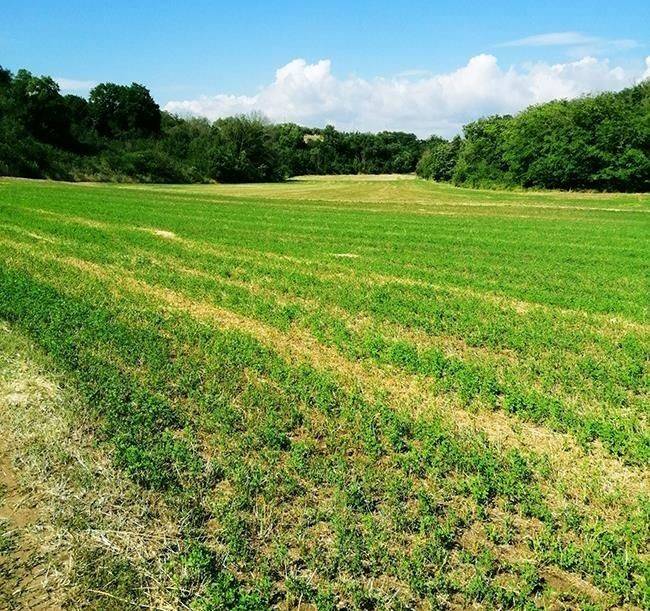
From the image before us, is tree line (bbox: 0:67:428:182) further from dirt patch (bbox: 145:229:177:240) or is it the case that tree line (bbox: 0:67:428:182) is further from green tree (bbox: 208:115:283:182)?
dirt patch (bbox: 145:229:177:240)

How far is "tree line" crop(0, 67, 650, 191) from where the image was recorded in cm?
6819

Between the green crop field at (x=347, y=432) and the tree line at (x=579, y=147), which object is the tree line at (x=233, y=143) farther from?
the green crop field at (x=347, y=432)

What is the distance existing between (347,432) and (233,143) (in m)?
110

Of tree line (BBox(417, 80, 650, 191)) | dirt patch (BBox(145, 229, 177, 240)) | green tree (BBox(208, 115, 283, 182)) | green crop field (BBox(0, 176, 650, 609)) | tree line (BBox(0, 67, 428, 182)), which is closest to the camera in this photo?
green crop field (BBox(0, 176, 650, 609))

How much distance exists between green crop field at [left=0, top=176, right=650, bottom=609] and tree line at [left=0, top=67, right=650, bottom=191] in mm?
59931

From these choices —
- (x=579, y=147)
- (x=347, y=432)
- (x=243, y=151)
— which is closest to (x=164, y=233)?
(x=347, y=432)

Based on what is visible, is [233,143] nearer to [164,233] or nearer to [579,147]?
[579,147]

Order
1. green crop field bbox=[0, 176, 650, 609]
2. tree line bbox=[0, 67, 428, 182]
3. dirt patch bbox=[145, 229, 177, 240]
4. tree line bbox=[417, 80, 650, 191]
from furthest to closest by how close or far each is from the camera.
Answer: tree line bbox=[0, 67, 428, 182] → tree line bbox=[417, 80, 650, 191] → dirt patch bbox=[145, 229, 177, 240] → green crop field bbox=[0, 176, 650, 609]

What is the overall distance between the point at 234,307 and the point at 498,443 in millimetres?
7602

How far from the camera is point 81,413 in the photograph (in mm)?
7227

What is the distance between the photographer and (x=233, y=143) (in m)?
110

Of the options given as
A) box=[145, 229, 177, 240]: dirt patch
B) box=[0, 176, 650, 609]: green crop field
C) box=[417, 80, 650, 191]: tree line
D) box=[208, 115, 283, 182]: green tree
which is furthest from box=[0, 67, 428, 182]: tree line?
box=[0, 176, 650, 609]: green crop field

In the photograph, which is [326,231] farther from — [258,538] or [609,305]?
[258,538]

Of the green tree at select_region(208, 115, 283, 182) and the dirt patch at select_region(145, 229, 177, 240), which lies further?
the green tree at select_region(208, 115, 283, 182)
